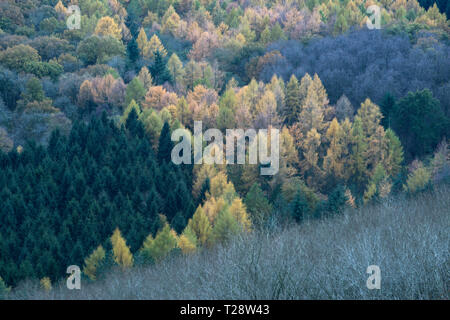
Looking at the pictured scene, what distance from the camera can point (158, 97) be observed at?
217 ft

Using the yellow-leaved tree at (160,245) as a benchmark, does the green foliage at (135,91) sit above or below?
above

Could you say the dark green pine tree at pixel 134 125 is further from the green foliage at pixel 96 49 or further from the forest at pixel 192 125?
the green foliage at pixel 96 49

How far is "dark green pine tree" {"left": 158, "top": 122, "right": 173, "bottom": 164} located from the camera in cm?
5438

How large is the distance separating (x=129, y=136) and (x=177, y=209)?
15.1 m

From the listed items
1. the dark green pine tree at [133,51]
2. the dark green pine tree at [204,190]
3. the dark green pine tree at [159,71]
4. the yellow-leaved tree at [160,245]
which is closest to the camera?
the yellow-leaved tree at [160,245]

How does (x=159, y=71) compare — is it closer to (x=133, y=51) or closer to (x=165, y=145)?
(x=133, y=51)

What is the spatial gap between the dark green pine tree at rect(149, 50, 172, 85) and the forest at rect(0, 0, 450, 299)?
335 mm

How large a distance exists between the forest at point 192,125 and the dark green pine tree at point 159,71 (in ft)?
A: 1.10

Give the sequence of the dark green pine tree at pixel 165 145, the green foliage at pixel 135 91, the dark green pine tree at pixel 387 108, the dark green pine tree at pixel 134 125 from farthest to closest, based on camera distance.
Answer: the green foliage at pixel 135 91, the dark green pine tree at pixel 134 125, the dark green pine tree at pixel 387 108, the dark green pine tree at pixel 165 145

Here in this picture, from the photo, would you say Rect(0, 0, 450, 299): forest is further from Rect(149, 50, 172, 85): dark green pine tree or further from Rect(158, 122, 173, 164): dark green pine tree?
Rect(149, 50, 172, 85): dark green pine tree

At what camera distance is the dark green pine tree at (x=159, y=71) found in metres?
75.3

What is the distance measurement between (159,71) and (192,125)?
17.0 m

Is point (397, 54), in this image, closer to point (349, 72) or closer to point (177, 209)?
point (349, 72)

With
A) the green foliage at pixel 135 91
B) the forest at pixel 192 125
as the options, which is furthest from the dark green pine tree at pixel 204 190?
the green foliage at pixel 135 91
